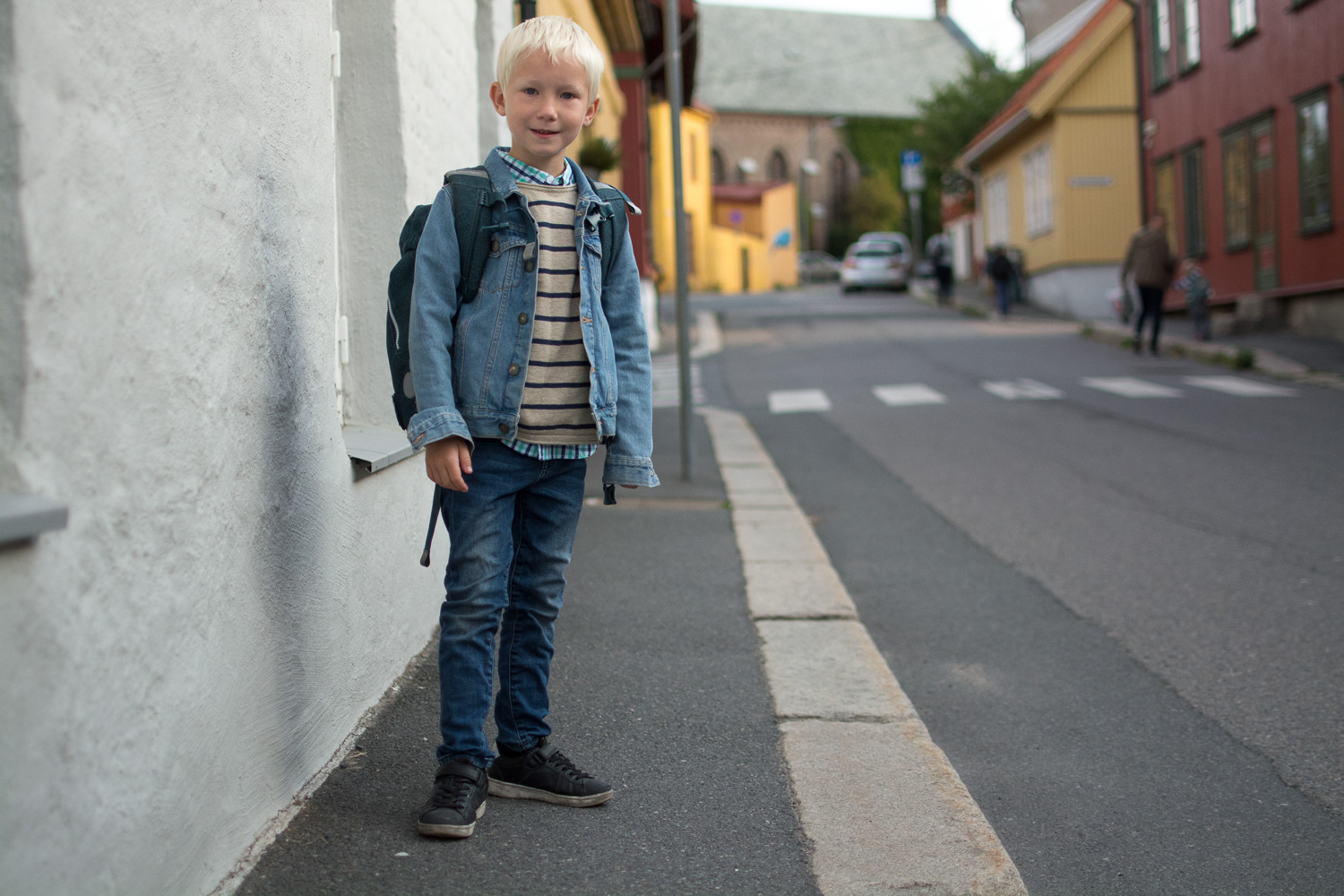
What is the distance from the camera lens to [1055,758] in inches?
139

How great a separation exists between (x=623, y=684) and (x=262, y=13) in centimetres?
220

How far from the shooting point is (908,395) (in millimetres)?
14555

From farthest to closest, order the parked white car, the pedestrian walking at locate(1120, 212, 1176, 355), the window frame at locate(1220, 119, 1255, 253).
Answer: the parked white car < the window frame at locate(1220, 119, 1255, 253) < the pedestrian walking at locate(1120, 212, 1176, 355)

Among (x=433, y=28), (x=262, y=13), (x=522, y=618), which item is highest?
(x=433, y=28)

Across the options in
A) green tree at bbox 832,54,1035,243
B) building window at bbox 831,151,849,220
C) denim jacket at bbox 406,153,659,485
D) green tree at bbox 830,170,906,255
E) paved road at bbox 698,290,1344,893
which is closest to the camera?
denim jacket at bbox 406,153,659,485

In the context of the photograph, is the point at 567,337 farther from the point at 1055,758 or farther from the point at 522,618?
the point at 1055,758

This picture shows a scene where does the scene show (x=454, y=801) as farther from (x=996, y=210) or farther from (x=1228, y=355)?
(x=996, y=210)

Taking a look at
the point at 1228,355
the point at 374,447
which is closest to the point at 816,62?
the point at 1228,355

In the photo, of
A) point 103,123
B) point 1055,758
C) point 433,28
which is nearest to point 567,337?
point 103,123

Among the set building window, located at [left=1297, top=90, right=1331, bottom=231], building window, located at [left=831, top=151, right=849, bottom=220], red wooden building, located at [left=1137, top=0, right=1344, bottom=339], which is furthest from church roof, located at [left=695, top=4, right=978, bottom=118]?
building window, located at [left=1297, top=90, right=1331, bottom=231]

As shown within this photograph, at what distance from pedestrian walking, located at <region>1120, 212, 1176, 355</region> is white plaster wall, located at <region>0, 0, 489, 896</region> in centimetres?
1685

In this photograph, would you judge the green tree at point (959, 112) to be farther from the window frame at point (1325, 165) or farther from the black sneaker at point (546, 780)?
the black sneaker at point (546, 780)

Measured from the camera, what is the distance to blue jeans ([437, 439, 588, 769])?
2826mm

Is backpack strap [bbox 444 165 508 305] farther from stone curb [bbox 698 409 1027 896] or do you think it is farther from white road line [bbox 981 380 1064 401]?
white road line [bbox 981 380 1064 401]
